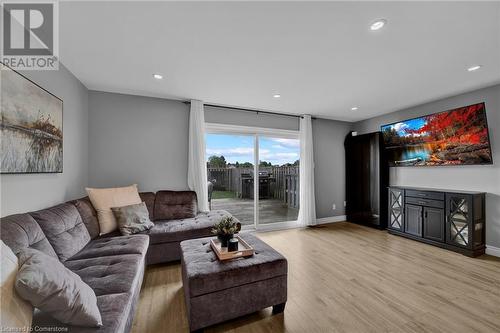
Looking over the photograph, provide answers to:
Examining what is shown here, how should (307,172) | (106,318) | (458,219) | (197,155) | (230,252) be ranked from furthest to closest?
(307,172), (197,155), (458,219), (230,252), (106,318)

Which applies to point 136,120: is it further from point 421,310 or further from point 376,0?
point 421,310

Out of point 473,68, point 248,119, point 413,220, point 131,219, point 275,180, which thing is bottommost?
point 413,220

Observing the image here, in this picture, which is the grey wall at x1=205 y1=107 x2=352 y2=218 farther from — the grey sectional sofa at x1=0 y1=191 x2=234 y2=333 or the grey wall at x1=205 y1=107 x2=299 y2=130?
the grey sectional sofa at x1=0 y1=191 x2=234 y2=333

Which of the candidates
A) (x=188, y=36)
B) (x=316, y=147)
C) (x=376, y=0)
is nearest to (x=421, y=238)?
(x=316, y=147)

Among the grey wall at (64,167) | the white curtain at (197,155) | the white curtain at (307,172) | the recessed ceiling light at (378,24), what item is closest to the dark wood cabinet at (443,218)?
the white curtain at (307,172)

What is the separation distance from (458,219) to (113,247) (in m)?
4.59

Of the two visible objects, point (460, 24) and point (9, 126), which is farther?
point (460, 24)

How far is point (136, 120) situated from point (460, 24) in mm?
3995

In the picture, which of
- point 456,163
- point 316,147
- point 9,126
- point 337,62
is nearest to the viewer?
point 9,126

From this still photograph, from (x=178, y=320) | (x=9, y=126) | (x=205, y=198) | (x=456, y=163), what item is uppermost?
(x=9, y=126)

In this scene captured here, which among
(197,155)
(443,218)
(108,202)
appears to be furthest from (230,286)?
(443,218)

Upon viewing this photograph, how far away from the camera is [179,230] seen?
2.59 meters

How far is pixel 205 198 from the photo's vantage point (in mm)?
3512

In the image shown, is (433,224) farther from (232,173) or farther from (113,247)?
(113,247)
